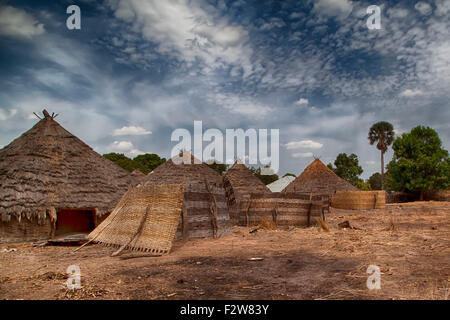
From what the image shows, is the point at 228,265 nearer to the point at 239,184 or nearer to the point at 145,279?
the point at 145,279

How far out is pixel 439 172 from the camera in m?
29.9

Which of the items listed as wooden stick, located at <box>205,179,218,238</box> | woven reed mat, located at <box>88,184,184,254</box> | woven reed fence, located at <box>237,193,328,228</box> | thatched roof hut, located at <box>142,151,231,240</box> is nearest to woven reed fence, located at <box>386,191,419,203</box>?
woven reed fence, located at <box>237,193,328,228</box>

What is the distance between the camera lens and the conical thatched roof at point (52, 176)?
11.1m

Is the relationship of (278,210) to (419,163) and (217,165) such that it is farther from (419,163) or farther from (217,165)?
(217,165)

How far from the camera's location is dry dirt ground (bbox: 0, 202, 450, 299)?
3736 millimetres

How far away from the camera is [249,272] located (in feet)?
15.8

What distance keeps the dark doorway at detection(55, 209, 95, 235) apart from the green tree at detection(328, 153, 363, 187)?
125 ft

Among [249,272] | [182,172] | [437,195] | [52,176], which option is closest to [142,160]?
[182,172]

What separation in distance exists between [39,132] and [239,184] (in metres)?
13.1

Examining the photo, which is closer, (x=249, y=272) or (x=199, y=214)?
(x=249, y=272)

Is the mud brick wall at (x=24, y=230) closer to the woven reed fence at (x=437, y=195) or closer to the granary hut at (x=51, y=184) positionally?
the granary hut at (x=51, y=184)

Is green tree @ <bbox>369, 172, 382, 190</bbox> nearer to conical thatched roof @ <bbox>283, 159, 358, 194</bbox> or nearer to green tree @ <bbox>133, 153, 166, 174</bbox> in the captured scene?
conical thatched roof @ <bbox>283, 159, 358, 194</bbox>

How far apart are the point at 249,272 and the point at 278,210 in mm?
7349
